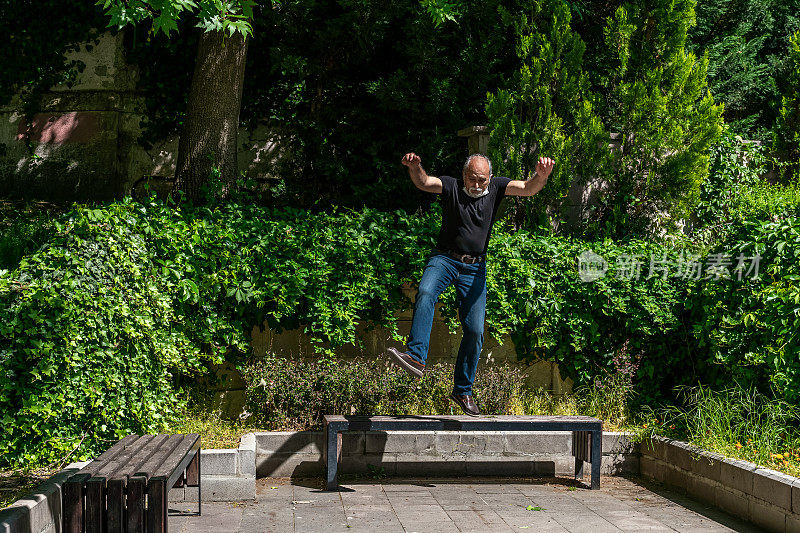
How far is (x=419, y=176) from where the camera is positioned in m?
6.28

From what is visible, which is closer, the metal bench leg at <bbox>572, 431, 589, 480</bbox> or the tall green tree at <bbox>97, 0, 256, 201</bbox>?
the metal bench leg at <bbox>572, 431, 589, 480</bbox>

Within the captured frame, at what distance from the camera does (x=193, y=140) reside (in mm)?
8375

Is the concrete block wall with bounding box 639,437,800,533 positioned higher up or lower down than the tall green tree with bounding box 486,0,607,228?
lower down

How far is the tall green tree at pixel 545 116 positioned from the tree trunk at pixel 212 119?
109 inches

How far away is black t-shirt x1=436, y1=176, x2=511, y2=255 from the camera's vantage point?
631cm

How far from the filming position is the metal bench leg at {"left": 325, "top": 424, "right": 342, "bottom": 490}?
6.01m

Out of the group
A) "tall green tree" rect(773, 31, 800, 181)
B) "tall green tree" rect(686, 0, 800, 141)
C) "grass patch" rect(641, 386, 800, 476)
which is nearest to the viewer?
"grass patch" rect(641, 386, 800, 476)

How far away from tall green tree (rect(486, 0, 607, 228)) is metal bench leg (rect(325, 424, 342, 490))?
3507 millimetres

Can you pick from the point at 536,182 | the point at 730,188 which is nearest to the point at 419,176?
the point at 536,182

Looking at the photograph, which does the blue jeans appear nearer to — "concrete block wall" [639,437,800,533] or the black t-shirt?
the black t-shirt

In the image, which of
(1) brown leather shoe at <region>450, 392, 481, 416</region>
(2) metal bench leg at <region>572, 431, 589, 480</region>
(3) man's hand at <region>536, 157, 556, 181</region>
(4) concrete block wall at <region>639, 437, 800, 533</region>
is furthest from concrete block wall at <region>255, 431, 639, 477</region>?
(3) man's hand at <region>536, 157, 556, 181</region>

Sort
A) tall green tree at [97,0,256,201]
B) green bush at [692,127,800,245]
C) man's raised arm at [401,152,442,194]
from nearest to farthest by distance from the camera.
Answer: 1. man's raised arm at [401,152,442,194]
2. tall green tree at [97,0,256,201]
3. green bush at [692,127,800,245]

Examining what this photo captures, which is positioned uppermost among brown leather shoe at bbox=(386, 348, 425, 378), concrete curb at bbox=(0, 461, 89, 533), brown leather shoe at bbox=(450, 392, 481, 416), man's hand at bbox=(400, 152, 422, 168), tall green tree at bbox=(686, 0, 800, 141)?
tall green tree at bbox=(686, 0, 800, 141)

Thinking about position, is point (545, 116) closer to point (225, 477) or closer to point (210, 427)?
point (210, 427)
